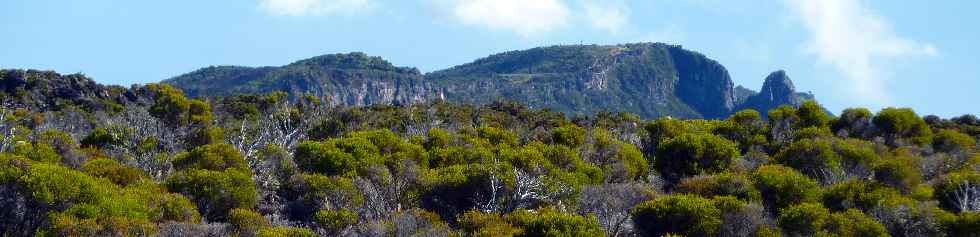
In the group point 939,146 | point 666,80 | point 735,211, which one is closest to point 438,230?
point 735,211

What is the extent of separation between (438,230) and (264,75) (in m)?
144

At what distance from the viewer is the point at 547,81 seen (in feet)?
513

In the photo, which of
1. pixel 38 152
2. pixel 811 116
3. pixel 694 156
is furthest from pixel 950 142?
pixel 38 152

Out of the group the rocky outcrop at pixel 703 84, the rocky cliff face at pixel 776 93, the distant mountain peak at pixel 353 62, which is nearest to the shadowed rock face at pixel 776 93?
the rocky cliff face at pixel 776 93

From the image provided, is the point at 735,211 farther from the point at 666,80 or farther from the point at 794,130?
the point at 666,80

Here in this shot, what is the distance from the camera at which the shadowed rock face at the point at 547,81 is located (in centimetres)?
14562

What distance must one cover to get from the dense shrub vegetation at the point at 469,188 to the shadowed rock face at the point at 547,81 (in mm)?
106115

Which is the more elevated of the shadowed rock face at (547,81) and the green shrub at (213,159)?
the shadowed rock face at (547,81)

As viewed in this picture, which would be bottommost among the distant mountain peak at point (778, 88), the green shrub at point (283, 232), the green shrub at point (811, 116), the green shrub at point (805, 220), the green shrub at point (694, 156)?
the green shrub at point (805, 220)

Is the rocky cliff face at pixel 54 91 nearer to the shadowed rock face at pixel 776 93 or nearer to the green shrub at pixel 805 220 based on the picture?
the green shrub at pixel 805 220

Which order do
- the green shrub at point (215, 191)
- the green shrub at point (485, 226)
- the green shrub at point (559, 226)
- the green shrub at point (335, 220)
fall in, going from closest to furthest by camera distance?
the green shrub at point (559, 226) < the green shrub at point (485, 226) < the green shrub at point (335, 220) < the green shrub at point (215, 191)

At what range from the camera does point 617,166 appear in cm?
2419

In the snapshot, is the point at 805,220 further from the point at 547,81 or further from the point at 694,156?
the point at 547,81

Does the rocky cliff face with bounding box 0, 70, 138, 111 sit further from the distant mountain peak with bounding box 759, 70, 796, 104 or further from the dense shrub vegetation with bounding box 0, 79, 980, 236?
the distant mountain peak with bounding box 759, 70, 796, 104
